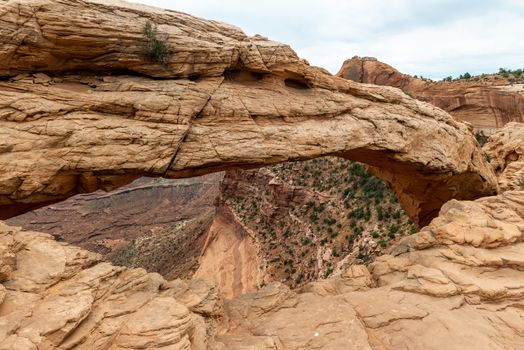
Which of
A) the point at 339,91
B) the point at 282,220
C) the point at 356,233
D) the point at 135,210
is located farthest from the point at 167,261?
the point at 135,210

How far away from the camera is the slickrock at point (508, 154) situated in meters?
23.0

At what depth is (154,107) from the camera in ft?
41.8

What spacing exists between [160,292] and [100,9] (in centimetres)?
1060

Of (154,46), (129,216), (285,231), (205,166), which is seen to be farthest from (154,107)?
(129,216)

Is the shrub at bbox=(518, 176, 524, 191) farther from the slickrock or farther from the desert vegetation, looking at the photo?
the desert vegetation

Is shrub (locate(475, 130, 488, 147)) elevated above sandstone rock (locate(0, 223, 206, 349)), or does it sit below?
above

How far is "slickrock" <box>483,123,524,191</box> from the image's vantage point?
75.4 feet

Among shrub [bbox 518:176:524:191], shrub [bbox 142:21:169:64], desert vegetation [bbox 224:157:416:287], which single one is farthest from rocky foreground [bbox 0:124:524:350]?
desert vegetation [bbox 224:157:416:287]

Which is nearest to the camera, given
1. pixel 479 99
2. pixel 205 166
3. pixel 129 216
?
pixel 205 166

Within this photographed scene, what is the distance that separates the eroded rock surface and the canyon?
5 cm

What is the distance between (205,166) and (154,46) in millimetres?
5316

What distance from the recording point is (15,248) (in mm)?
8891

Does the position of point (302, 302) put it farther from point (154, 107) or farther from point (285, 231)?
point (285, 231)

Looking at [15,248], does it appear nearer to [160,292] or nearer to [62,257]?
[62,257]
